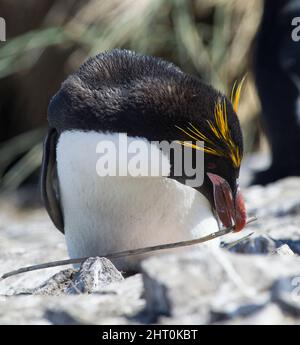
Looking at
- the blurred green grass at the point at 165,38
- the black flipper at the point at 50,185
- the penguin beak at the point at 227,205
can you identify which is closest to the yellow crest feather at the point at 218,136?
the penguin beak at the point at 227,205

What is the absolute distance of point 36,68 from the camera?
9.38 meters

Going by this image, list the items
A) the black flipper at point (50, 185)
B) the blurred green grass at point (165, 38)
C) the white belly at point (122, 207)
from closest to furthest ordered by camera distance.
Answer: the white belly at point (122, 207) < the black flipper at point (50, 185) < the blurred green grass at point (165, 38)

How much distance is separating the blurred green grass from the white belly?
4.44 m

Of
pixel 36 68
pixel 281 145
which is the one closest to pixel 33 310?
pixel 281 145

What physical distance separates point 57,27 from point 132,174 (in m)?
5.14

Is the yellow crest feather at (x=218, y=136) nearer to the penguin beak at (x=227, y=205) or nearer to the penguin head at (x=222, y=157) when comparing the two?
the penguin head at (x=222, y=157)

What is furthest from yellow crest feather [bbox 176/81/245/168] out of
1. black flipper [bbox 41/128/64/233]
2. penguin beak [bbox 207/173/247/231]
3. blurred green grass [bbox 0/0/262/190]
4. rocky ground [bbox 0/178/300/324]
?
blurred green grass [bbox 0/0/262/190]

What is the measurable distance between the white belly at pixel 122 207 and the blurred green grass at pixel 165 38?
4439 mm

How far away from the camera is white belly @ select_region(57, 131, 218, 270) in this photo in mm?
3328

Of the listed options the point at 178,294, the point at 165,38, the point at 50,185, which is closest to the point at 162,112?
the point at 50,185

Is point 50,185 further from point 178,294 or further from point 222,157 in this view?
point 178,294

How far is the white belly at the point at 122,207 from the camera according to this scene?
333 cm

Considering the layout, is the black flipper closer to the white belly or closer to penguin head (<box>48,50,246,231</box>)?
the white belly

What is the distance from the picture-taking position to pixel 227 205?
3416 millimetres
